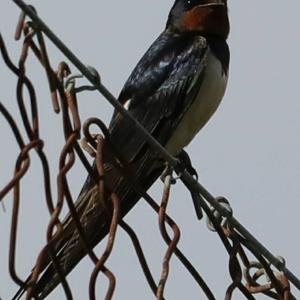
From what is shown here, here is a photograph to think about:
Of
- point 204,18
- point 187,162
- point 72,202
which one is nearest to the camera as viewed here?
point 72,202

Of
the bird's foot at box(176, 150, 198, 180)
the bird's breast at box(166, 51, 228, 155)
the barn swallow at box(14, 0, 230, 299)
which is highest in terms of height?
the barn swallow at box(14, 0, 230, 299)

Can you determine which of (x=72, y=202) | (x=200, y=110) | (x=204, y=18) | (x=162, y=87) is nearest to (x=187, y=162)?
(x=200, y=110)

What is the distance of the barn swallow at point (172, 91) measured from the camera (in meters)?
4.03

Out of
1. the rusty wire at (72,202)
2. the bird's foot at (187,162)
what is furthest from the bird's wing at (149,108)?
the rusty wire at (72,202)

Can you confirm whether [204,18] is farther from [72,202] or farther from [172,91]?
[72,202]

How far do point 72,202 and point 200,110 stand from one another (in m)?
2.17

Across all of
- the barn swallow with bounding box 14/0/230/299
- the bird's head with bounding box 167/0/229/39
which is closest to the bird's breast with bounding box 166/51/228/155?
the barn swallow with bounding box 14/0/230/299

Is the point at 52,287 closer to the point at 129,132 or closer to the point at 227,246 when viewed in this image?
the point at 227,246

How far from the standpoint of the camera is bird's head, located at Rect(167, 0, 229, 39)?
4.77 metres

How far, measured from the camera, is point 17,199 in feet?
7.23

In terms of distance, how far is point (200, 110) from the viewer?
446cm

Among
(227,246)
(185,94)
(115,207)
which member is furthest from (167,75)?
(115,207)

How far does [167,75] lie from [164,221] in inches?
81.8

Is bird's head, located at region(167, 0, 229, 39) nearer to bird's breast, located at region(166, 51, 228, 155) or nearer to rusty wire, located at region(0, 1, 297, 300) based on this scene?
bird's breast, located at region(166, 51, 228, 155)
